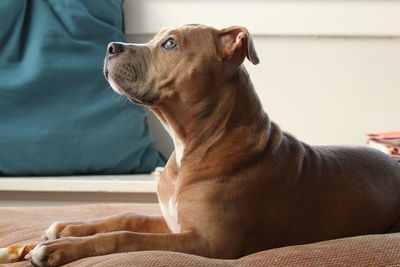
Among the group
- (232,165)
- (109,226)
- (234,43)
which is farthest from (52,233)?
(234,43)

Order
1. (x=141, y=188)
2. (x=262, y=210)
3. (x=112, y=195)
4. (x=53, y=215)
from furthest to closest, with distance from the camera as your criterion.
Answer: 1. (x=112, y=195)
2. (x=141, y=188)
3. (x=53, y=215)
4. (x=262, y=210)

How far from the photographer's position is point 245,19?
2.77m

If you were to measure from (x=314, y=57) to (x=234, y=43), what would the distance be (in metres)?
1.21

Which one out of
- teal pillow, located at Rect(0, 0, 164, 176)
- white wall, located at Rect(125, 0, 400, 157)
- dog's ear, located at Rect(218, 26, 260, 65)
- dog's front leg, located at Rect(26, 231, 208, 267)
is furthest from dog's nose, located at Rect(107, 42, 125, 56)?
white wall, located at Rect(125, 0, 400, 157)

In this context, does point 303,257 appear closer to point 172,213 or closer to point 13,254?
point 172,213

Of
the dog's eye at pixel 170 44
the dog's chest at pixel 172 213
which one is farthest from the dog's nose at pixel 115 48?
the dog's chest at pixel 172 213

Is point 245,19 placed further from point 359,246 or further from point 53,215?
point 359,246

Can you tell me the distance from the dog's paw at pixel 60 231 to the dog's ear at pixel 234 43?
0.60 m

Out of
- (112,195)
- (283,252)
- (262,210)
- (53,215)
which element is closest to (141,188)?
(112,195)

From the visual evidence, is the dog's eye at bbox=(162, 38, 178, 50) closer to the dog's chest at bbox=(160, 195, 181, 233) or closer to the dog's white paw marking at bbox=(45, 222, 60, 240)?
the dog's chest at bbox=(160, 195, 181, 233)

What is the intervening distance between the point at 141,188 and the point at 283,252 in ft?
4.28

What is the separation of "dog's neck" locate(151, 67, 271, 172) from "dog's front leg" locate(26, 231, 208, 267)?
0.27 metres

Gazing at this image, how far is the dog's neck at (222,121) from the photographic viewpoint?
1645 mm

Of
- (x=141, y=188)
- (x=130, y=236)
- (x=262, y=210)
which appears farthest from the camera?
(x=141, y=188)
